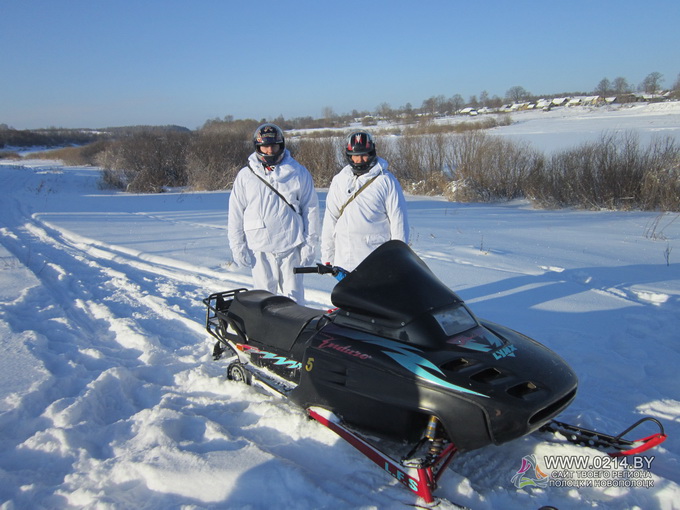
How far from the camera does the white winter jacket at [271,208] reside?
162 inches

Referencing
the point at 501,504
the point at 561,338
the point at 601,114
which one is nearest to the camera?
the point at 501,504

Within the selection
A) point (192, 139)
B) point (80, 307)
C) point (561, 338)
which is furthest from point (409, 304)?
point (192, 139)

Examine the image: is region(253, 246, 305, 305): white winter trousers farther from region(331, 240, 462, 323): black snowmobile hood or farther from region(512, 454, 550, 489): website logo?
region(512, 454, 550, 489): website logo

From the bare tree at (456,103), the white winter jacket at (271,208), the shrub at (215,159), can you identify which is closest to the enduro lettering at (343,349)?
the white winter jacket at (271,208)

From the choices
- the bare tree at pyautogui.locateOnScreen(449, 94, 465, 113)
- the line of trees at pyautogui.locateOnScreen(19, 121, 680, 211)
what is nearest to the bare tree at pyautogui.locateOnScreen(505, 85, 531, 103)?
the bare tree at pyautogui.locateOnScreen(449, 94, 465, 113)

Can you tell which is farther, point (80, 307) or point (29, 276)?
point (29, 276)

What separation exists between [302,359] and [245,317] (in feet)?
2.42

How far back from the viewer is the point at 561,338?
13.1 feet

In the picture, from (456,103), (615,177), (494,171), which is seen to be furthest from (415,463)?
(456,103)

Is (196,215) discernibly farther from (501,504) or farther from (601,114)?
(601,114)

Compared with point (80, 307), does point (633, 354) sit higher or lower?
lower

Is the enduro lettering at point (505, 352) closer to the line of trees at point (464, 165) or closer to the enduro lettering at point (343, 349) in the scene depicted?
the enduro lettering at point (343, 349)

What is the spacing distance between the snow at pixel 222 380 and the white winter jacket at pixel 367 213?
1.23 metres

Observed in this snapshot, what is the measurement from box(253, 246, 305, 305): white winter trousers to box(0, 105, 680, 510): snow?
2.53ft
